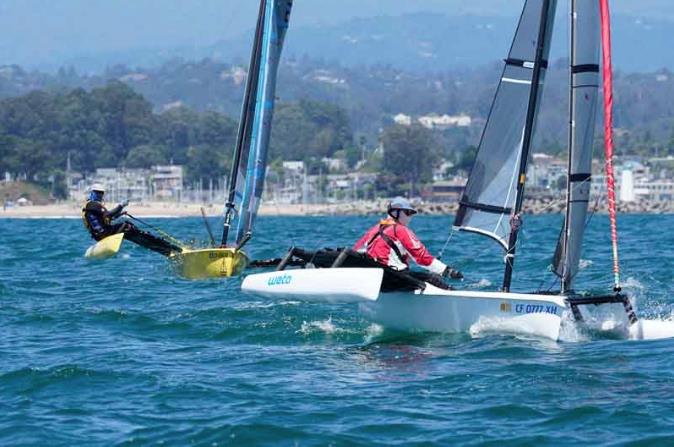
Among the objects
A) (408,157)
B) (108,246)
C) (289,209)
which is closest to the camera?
(108,246)

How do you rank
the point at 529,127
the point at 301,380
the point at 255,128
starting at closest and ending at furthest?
the point at 301,380 < the point at 529,127 < the point at 255,128

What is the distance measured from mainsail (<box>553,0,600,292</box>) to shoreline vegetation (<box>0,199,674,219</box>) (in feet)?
287

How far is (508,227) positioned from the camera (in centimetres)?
1398

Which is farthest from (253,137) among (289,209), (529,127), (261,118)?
(289,209)

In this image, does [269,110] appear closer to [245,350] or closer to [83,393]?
[245,350]

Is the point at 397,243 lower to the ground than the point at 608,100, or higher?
lower

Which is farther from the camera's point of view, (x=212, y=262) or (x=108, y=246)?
(x=108, y=246)

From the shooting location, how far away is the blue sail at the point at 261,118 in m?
18.9

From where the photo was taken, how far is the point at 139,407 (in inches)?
408

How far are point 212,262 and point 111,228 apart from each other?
5.35ft

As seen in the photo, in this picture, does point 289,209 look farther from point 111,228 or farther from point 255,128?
point 111,228

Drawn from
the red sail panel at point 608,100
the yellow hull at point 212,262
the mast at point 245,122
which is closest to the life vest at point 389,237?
the red sail panel at point 608,100

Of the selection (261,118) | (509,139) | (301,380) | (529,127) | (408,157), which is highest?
(408,157)

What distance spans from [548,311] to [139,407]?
172 inches
